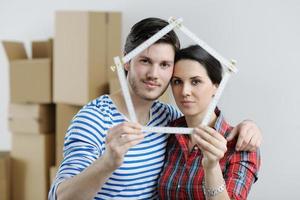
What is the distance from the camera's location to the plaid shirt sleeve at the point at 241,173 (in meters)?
1.20

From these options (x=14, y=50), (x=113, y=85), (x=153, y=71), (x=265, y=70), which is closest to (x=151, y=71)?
(x=153, y=71)

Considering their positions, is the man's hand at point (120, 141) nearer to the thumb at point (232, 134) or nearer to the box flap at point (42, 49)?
the thumb at point (232, 134)

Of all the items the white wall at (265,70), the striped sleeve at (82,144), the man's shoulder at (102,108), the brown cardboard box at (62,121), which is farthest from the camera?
the brown cardboard box at (62,121)

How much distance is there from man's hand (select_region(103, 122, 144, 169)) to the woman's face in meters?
0.26

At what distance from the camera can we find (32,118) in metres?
2.94

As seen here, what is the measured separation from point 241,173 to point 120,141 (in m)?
0.40

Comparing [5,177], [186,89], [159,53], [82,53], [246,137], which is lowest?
[5,177]

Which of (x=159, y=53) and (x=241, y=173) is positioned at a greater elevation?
(x=159, y=53)

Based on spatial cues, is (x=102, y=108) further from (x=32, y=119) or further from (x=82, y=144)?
(x=32, y=119)

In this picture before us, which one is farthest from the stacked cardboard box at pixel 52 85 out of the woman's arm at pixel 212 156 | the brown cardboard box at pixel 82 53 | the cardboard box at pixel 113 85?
the woman's arm at pixel 212 156

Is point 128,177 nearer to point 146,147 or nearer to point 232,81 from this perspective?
point 146,147

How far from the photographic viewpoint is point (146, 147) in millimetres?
1315

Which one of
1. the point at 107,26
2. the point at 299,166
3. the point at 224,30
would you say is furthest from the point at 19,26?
the point at 299,166

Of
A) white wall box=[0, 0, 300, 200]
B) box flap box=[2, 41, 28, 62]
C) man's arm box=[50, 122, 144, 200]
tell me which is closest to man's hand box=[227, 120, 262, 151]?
man's arm box=[50, 122, 144, 200]
